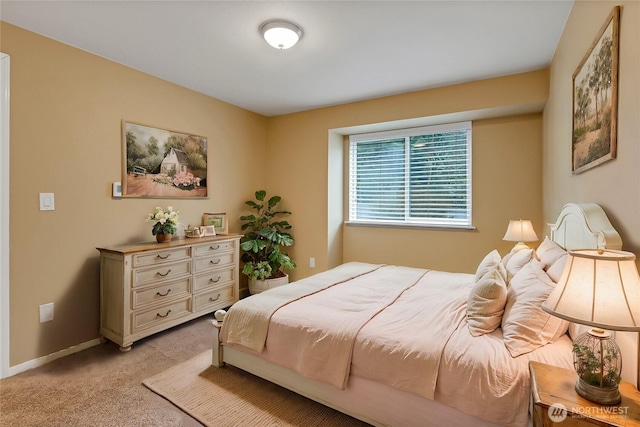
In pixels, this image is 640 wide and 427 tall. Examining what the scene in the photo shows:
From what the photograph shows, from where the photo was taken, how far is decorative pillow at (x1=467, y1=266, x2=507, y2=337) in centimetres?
163

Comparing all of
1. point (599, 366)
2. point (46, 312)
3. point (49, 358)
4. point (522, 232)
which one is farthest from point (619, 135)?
point (49, 358)

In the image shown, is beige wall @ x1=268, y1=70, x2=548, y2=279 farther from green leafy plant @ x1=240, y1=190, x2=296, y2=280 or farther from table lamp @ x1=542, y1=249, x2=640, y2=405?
table lamp @ x1=542, y1=249, x2=640, y2=405

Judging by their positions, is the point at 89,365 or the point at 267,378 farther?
the point at 89,365

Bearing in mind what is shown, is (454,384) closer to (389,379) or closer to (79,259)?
(389,379)

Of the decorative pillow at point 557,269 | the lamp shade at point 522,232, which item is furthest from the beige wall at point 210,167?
the decorative pillow at point 557,269

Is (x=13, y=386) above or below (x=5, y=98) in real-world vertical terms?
below

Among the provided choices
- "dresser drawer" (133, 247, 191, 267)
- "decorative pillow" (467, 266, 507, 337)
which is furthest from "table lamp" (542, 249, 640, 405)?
"dresser drawer" (133, 247, 191, 267)

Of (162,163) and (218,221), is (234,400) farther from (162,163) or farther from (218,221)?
(162,163)

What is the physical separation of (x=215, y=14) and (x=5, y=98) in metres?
1.60

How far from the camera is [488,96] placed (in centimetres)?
309

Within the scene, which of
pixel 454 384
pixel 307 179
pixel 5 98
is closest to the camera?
pixel 454 384

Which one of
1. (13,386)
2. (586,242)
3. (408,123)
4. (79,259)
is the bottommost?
(13,386)

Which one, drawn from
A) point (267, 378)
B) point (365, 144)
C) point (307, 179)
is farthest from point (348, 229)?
point (267, 378)

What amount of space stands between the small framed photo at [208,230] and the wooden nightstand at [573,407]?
3120mm
